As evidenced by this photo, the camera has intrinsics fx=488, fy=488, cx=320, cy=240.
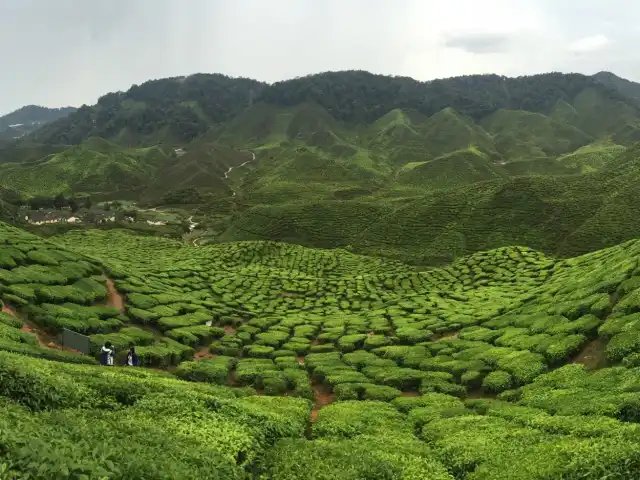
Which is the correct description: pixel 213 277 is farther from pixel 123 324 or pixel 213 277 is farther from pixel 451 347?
pixel 451 347

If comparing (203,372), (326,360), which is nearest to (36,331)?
(203,372)

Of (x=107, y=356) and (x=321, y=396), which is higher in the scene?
(x=107, y=356)

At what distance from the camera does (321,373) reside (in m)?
29.8

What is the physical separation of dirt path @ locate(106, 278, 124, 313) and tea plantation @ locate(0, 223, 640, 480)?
170 millimetres

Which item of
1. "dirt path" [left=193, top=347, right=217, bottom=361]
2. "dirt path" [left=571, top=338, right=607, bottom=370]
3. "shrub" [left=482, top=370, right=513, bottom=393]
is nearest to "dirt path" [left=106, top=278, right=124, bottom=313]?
"dirt path" [left=193, top=347, right=217, bottom=361]

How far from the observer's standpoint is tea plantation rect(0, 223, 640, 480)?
14.2 m

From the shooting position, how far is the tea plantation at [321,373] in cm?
1417

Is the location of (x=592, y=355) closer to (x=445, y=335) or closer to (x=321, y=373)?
(x=445, y=335)

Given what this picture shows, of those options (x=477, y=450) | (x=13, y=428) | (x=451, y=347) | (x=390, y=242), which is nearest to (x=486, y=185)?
(x=390, y=242)

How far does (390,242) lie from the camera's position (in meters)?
93.7

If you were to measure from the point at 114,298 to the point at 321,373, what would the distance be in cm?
1878

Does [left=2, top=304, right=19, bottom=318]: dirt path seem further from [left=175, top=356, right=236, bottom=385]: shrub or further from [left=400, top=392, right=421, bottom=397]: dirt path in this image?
[left=400, top=392, right=421, bottom=397]: dirt path

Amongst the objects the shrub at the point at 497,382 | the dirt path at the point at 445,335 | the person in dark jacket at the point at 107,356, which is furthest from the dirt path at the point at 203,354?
the shrub at the point at 497,382

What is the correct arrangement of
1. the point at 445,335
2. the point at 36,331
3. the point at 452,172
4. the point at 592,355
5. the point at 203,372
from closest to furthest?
the point at 592,355
the point at 203,372
the point at 36,331
the point at 445,335
the point at 452,172
